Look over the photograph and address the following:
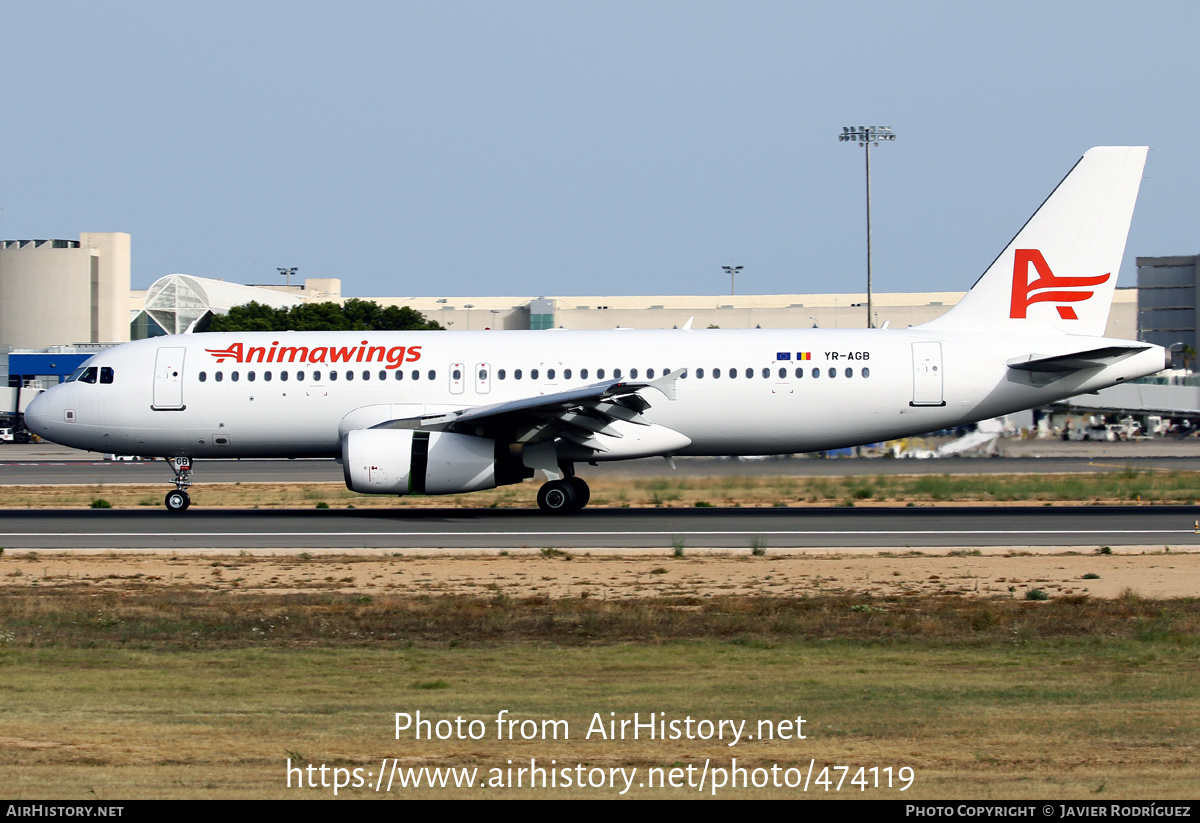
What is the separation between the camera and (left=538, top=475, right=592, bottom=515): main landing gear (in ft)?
83.4

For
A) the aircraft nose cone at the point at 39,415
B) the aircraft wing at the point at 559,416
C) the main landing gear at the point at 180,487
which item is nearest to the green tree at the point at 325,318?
the aircraft nose cone at the point at 39,415

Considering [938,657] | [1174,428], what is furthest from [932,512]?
[1174,428]

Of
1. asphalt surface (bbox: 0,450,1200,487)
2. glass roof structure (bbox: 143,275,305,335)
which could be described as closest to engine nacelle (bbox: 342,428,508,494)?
asphalt surface (bbox: 0,450,1200,487)

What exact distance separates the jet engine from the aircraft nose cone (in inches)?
316

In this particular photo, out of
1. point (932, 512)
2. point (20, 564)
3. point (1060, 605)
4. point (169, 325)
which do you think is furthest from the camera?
point (169, 325)

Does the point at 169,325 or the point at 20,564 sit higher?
the point at 169,325

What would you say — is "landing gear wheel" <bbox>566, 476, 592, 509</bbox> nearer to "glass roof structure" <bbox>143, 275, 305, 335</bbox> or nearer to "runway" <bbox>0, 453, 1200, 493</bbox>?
"runway" <bbox>0, 453, 1200, 493</bbox>

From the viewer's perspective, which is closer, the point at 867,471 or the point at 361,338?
the point at 361,338

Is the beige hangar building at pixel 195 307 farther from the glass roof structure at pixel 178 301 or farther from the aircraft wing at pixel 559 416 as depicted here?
the aircraft wing at pixel 559 416

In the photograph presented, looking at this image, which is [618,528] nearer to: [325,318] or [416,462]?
[416,462]

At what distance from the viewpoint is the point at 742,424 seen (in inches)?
1005

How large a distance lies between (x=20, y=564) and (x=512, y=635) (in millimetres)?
9558

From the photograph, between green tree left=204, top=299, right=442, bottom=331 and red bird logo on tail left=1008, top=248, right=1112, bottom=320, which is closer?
red bird logo on tail left=1008, top=248, right=1112, bottom=320

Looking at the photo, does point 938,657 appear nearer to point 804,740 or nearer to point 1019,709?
point 1019,709
